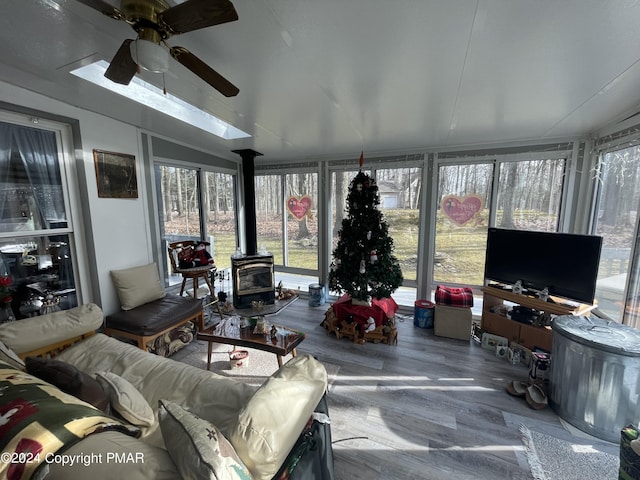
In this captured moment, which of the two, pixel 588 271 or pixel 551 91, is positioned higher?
pixel 551 91

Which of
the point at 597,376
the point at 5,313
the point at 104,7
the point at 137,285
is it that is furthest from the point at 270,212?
the point at 597,376

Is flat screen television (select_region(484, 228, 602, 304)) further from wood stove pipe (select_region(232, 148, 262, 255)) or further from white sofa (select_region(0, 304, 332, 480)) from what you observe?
wood stove pipe (select_region(232, 148, 262, 255))

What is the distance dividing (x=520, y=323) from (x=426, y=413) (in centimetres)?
159

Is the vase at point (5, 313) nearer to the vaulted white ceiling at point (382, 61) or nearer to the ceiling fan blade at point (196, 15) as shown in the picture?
the vaulted white ceiling at point (382, 61)

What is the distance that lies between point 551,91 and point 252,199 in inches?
146

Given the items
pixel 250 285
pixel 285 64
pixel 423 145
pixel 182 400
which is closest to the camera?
pixel 182 400

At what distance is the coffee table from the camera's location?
88.4 inches

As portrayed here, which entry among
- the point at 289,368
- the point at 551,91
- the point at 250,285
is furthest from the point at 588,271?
the point at 250,285

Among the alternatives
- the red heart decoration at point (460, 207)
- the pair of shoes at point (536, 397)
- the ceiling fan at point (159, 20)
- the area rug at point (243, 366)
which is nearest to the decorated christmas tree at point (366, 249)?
the area rug at point (243, 366)

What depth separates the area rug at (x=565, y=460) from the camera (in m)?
1.60

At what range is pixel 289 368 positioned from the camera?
1.37 metres

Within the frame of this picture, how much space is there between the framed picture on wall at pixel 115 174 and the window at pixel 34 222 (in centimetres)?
28

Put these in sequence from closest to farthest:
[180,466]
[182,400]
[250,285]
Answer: [180,466] < [182,400] < [250,285]

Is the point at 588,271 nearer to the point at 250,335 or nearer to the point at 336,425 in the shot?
the point at 336,425
